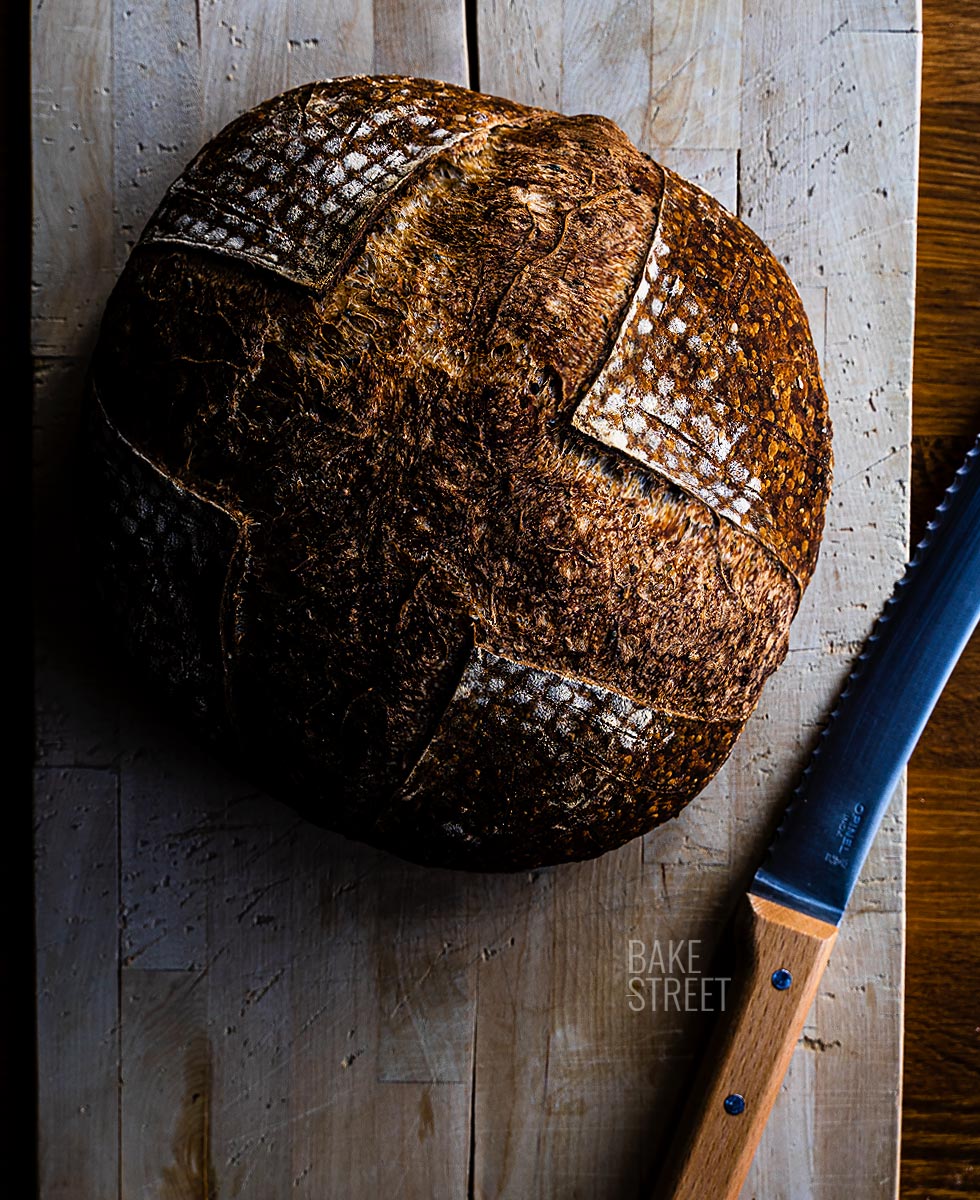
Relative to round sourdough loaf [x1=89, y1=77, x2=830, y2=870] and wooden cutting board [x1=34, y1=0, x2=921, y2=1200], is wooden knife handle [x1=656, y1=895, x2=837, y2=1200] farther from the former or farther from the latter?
round sourdough loaf [x1=89, y1=77, x2=830, y2=870]

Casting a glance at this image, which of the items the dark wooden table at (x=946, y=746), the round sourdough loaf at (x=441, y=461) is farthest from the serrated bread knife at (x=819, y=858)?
the round sourdough loaf at (x=441, y=461)

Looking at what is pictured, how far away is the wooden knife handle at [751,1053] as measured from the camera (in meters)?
1.08

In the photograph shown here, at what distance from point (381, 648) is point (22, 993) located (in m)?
0.67

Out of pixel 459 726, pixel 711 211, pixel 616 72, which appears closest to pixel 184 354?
pixel 459 726

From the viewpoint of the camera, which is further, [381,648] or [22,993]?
[22,993]

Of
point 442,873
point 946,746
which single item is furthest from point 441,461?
point 946,746

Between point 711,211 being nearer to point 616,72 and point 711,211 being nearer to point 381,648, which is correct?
point 616,72

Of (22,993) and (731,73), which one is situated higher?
(731,73)

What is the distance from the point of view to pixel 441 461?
2.67ft

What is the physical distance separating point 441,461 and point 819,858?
1.97 ft

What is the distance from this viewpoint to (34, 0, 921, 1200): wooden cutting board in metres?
1.10

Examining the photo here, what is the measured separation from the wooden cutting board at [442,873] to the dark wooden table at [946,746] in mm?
59

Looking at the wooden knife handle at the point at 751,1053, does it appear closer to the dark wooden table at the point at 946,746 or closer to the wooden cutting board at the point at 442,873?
the wooden cutting board at the point at 442,873

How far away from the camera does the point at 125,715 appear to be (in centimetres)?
111
